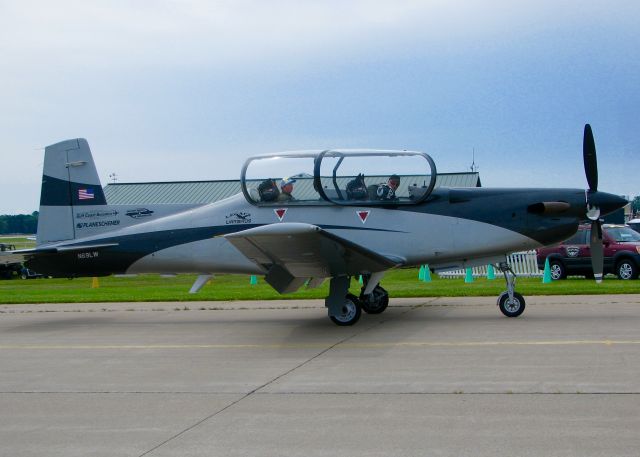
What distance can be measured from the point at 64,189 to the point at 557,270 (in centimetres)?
1594

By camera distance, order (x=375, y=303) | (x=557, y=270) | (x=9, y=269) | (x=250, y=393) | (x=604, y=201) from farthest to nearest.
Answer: (x=9, y=269), (x=557, y=270), (x=375, y=303), (x=604, y=201), (x=250, y=393)

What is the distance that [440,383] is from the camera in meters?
7.04

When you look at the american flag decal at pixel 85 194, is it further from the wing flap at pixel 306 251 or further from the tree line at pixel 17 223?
the tree line at pixel 17 223

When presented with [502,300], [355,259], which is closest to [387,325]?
[355,259]

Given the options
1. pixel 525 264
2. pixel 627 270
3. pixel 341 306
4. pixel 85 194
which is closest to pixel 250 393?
pixel 341 306

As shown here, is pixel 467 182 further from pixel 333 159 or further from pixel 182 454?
pixel 182 454

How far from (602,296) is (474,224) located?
483cm

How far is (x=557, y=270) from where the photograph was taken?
23.4 m

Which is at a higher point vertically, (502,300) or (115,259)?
(115,259)

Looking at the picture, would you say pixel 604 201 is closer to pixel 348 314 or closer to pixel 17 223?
pixel 348 314

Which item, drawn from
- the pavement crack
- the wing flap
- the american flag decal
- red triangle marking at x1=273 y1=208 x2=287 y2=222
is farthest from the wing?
the american flag decal

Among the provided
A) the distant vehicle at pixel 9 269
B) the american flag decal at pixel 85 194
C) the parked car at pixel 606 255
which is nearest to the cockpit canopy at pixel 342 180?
the american flag decal at pixel 85 194

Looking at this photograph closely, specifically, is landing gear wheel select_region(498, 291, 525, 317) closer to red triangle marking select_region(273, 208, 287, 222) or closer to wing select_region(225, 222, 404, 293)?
wing select_region(225, 222, 404, 293)

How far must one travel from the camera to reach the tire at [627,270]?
72.5 feet
